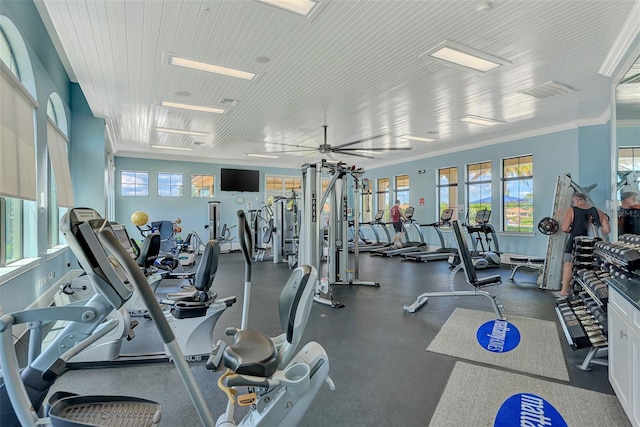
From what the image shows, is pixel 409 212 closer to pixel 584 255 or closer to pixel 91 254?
pixel 584 255

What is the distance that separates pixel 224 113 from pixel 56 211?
3292 mm

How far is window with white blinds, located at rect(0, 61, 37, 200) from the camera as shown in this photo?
2.76m

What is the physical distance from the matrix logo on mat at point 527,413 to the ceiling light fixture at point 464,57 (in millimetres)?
3567

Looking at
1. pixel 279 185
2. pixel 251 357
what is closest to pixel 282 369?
pixel 251 357

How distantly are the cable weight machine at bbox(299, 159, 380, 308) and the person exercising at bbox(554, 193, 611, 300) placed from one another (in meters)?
2.83

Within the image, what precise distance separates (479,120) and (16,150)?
747 centimetres

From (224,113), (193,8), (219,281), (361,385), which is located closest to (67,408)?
(361,385)

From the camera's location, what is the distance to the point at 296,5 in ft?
10.1

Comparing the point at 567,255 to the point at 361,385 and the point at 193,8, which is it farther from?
the point at 193,8

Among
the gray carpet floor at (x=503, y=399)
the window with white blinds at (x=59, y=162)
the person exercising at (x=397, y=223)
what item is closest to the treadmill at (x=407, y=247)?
the person exercising at (x=397, y=223)

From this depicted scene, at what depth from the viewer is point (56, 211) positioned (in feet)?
17.7

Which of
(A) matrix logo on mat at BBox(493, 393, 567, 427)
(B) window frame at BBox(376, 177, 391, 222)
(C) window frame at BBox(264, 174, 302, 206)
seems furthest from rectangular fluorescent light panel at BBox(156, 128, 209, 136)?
(A) matrix logo on mat at BBox(493, 393, 567, 427)

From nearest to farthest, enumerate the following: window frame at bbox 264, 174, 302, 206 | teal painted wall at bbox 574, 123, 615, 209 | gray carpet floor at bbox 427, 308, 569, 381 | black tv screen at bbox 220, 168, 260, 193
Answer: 1. gray carpet floor at bbox 427, 308, 569, 381
2. teal painted wall at bbox 574, 123, 615, 209
3. black tv screen at bbox 220, 168, 260, 193
4. window frame at bbox 264, 174, 302, 206

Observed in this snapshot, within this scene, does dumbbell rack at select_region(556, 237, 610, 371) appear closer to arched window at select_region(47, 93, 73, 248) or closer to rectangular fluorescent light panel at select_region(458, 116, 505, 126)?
rectangular fluorescent light panel at select_region(458, 116, 505, 126)
